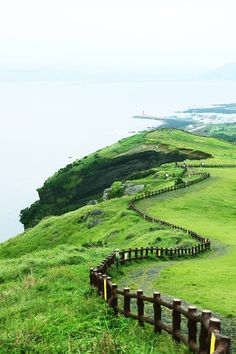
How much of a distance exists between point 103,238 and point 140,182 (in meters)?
34.1

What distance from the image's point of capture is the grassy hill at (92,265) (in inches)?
576

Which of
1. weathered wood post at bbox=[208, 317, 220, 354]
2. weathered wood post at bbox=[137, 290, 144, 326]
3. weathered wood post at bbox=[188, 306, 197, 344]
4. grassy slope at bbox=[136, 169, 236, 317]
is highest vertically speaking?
weathered wood post at bbox=[208, 317, 220, 354]

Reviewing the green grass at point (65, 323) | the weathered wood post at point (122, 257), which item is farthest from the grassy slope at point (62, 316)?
the weathered wood post at point (122, 257)

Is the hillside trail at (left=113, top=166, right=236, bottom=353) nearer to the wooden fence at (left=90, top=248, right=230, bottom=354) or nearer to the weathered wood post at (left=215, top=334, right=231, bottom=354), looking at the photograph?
the wooden fence at (left=90, top=248, right=230, bottom=354)

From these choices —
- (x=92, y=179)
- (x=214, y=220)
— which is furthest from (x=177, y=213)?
(x=92, y=179)

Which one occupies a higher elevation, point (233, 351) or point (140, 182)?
point (233, 351)

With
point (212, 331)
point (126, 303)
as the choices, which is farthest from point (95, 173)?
point (212, 331)

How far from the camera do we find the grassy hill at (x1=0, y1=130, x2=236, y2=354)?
1462cm

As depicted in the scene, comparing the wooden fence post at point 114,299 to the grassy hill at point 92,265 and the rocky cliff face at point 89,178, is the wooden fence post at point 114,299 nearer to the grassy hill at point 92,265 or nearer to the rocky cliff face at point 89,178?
the grassy hill at point 92,265

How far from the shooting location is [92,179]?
12838 centimetres

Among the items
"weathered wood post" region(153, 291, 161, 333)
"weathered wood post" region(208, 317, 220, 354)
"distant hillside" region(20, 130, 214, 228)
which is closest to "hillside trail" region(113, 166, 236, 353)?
"weathered wood post" region(153, 291, 161, 333)

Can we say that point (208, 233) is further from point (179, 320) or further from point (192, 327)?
point (192, 327)

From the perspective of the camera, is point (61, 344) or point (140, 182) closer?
point (61, 344)

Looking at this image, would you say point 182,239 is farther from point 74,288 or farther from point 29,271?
point 74,288
